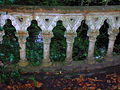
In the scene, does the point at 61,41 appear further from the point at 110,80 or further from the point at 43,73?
the point at 110,80

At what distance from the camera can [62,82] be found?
4.07 m

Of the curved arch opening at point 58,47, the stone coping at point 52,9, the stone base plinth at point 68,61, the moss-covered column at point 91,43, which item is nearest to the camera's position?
the stone coping at point 52,9

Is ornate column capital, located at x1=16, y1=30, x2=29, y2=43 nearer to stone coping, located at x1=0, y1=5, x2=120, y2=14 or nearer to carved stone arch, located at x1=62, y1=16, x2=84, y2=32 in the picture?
stone coping, located at x1=0, y1=5, x2=120, y2=14

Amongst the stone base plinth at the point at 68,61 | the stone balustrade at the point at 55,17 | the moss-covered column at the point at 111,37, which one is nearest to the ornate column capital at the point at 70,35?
the stone balustrade at the point at 55,17

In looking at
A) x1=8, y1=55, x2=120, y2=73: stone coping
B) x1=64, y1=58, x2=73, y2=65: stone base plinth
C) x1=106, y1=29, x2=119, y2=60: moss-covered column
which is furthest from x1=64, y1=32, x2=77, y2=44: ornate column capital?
x1=106, y1=29, x2=119, y2=60: moss-covered column

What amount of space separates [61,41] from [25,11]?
6.12 feet

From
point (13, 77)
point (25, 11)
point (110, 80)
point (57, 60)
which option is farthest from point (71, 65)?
point (25, 11)

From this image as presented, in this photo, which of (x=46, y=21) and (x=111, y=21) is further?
(x=111, y=21)

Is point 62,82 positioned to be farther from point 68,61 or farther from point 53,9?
point 53,9

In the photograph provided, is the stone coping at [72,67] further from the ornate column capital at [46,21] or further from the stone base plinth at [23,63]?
the ornate column capital at [46,21]

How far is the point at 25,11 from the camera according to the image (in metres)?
3.56

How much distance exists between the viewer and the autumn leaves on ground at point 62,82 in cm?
387

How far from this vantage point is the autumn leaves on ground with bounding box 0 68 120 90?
3.87 metres

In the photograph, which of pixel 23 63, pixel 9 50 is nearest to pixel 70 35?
pixel 23 63
